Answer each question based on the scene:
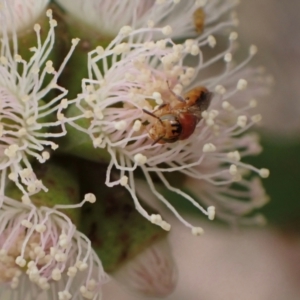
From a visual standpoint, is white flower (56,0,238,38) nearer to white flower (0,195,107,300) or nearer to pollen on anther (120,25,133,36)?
pollen on anther (120,25,133,36)

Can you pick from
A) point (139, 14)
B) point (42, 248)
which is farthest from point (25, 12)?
point (42, 248)

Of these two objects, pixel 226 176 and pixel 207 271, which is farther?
pixel 207 271

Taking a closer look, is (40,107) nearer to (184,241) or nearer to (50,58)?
(50,58)

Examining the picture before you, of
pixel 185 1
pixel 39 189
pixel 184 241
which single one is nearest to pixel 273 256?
pixel 184 241

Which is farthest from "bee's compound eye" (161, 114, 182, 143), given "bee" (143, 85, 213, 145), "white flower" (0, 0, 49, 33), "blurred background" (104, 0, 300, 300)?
"blurred background" (104, 0, 300, 300)

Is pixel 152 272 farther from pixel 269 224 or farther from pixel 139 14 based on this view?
pixel 269 224

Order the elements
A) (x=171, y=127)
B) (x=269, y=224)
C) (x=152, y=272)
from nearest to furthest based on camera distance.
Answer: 1. (x=171, y=127)
2. (x=152, y=272)
3. (x=269, y=224)

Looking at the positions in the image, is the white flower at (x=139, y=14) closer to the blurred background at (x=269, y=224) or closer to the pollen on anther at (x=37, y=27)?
the pollen on anther at (x=37, y=27)
